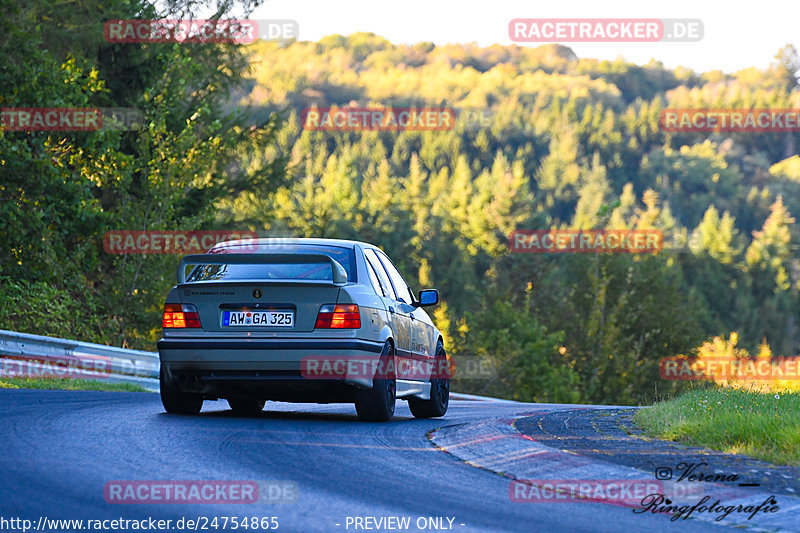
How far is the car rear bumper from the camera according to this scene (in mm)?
9281

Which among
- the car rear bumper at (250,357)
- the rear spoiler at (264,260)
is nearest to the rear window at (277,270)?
the rear spoiler at (264,260)

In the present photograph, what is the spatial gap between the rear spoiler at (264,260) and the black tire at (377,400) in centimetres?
87

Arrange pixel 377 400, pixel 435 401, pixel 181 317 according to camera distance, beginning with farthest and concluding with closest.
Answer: pixel 435 401 < pixel 377 400 < pixel 181 317

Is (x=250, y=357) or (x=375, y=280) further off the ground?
(x=375, y=280)

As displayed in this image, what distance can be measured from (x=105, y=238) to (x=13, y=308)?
427cm

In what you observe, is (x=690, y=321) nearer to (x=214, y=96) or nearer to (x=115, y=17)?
(x=214, y=96)

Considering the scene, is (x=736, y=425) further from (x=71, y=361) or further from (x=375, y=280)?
(x=71, y=361)

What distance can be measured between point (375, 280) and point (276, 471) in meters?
4.14

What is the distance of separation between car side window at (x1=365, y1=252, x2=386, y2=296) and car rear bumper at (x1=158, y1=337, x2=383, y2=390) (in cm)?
83

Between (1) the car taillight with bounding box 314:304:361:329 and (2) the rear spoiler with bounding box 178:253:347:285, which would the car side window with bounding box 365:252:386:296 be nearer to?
(2) the rear spoiler with bounding box 178:253:347:285

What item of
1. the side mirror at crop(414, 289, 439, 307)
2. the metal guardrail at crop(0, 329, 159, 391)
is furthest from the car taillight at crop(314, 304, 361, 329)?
the metal guardrail at crop(0, 329, 159, 391)

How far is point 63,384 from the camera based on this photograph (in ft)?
49.5

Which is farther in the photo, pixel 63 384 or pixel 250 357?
pixel 63 384

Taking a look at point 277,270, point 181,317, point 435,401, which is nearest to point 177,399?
point 181,317
